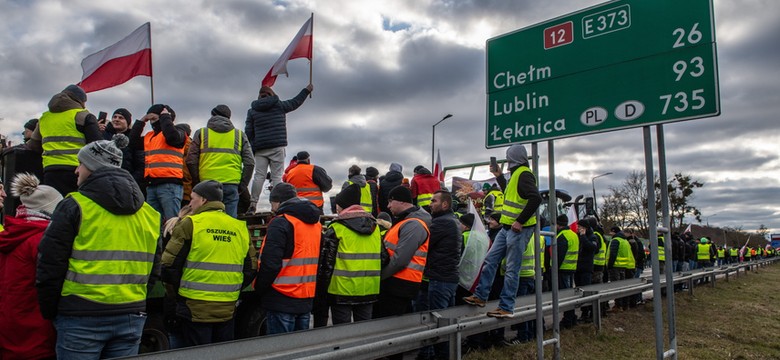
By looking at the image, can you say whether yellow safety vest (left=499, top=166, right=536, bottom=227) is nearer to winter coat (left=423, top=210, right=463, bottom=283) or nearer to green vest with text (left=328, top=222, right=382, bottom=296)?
winter coat (left=423, top=210, right=463, bottom=283)

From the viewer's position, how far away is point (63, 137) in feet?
18.8

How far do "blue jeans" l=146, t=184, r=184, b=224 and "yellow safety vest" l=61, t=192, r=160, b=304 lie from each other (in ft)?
9.12

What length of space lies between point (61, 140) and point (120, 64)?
2.95 metres

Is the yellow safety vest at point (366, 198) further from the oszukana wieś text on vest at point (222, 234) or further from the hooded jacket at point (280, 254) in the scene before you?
the oszukana wieś text on vest at point (222, 234)

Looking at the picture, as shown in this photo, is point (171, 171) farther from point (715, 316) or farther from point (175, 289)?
point (715, 316)

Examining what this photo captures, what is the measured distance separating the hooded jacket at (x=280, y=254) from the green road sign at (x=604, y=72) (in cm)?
220

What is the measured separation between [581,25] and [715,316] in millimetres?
9717

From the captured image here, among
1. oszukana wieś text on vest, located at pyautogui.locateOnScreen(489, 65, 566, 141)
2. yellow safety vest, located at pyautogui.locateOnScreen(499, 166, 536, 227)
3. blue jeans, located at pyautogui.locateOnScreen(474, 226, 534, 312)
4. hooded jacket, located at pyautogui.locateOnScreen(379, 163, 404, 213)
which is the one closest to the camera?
oszukana wieś text on vest, located at pyautogui.locateOnScreen(489, 65, 566, 141)

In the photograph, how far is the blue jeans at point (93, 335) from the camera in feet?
11.1

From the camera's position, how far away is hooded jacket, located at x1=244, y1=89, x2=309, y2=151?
8.01m

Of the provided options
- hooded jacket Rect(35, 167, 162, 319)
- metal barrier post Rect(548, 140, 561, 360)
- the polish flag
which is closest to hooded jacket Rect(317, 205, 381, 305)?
metal barrier post Rect(548, 140, 561, 360)

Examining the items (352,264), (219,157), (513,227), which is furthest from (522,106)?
(219,157)

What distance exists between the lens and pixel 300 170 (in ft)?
26.7

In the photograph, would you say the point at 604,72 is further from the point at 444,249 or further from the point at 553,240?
the point at 444,249
